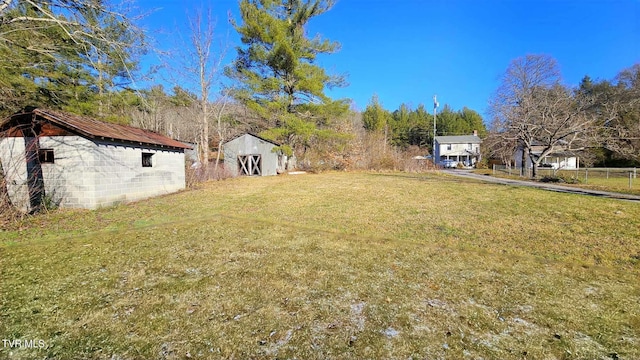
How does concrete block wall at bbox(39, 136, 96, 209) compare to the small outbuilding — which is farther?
the small outbuilding

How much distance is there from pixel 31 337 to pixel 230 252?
265cm

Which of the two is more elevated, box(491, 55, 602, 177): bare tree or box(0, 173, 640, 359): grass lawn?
box(491, 55, 602, 177): bare tree

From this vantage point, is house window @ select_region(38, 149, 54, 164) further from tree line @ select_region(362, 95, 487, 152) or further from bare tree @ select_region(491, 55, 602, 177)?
tree line @ select_region(362, 95, 487, 152)

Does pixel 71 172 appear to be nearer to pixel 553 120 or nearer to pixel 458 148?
pixel 553 120

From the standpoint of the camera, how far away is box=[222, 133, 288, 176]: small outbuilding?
71.2 ft

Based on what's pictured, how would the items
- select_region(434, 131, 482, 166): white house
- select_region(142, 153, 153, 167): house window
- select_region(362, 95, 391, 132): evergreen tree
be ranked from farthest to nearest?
select_region(434, 131, 482, 166): white house, select_region(362, 95, 391, 132): evergreen tree, select_region(142, 153, 153, 167): house window

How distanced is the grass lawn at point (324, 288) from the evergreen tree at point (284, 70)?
51.7 ft

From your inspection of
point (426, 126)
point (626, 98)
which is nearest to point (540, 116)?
point (626, 98)

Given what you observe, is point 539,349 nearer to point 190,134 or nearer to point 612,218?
point 612,218

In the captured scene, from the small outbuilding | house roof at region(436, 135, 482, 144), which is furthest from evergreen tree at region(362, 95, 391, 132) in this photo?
the small outbuilding

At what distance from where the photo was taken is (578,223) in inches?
273

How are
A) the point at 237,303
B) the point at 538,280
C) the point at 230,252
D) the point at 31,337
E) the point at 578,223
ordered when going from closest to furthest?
the point at 31,337 < the point at 237,303 < the point at 538,280 < the point at 230,252 < the point at 578,223

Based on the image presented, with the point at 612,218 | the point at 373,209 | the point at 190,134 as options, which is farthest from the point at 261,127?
the point at 612,218

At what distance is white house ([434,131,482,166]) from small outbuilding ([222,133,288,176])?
3459 cm
